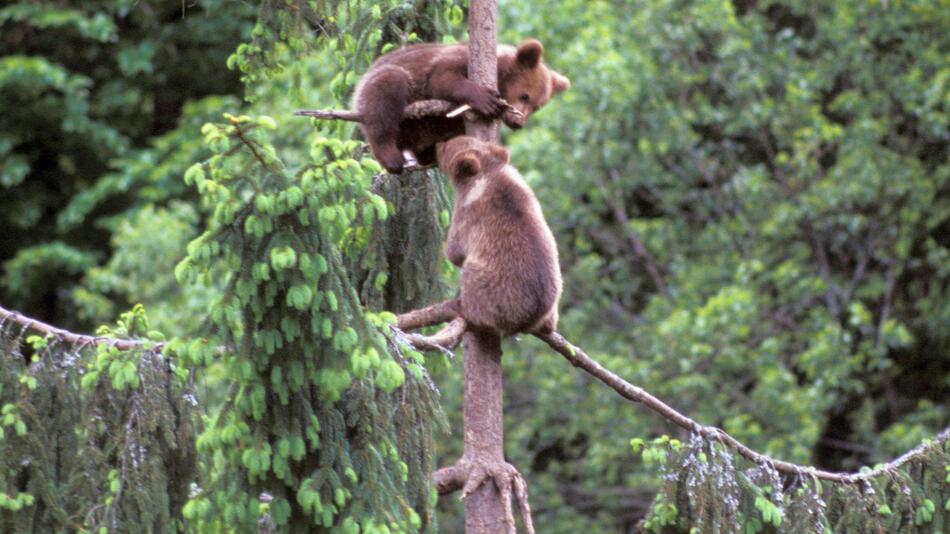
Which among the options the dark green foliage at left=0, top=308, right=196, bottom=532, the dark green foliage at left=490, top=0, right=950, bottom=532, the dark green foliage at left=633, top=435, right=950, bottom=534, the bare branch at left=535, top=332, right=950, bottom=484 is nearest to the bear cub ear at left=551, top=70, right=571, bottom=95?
the bare branch at left=535, top=332, right=950, bottom=484

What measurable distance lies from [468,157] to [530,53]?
3.23 feet

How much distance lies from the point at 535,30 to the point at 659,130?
4.84 ft

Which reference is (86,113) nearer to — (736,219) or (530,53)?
(736,219)

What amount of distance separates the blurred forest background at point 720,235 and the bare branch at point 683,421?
535 centimetres

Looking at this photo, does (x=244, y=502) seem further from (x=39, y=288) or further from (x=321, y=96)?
(x=39, y=288)

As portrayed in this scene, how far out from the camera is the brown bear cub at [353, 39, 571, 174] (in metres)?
4.96

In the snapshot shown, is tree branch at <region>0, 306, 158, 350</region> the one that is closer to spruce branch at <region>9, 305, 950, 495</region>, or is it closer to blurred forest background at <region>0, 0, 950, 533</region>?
spruce branch at <region>9, 305, 950, 495</region>

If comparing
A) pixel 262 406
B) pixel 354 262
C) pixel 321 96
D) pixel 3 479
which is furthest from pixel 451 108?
pixel 321 96

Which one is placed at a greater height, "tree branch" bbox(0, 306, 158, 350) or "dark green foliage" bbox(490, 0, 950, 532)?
"dark green foliage" bbox(490, 0, 950, 532)

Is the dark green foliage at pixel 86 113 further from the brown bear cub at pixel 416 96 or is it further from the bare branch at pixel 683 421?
the bare branch at pixel 683 421

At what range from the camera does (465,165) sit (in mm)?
4730

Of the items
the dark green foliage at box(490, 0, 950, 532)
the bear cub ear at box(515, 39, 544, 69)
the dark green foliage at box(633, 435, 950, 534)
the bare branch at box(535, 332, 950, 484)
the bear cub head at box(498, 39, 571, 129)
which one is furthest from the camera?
the dark green foliage at box(490, 0, 950, 532)

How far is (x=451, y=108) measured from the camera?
5.05 metres

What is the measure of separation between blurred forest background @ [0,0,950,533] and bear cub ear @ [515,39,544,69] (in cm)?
554
